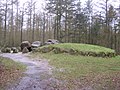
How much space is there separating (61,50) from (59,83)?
13.6m

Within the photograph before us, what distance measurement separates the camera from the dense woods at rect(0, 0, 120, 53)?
131 feet

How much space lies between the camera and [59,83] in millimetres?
9828

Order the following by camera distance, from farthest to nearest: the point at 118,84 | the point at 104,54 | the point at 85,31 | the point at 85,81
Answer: the point at 85,31 < the point at 104,54 < the point at 85,81 < the point at 118,84

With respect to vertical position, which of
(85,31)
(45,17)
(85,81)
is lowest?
(85,81)

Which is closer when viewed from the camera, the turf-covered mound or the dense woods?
the turf-covered mound

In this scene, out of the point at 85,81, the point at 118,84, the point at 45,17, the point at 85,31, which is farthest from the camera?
the point at 45,17

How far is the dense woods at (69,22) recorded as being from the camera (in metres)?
39.8

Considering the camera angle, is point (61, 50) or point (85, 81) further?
point (61, 50)

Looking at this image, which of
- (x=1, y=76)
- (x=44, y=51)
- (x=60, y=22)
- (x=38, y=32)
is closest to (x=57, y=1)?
(x=60, y=22)

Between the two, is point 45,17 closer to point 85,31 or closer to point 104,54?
point 85,31

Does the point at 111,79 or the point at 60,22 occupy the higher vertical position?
the point at 60,22

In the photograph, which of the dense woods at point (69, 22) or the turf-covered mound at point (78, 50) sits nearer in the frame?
the turf-covered mound at point (78, 50)

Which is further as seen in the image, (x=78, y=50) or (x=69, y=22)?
(x=69, y=22)

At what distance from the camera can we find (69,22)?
4312 cm
